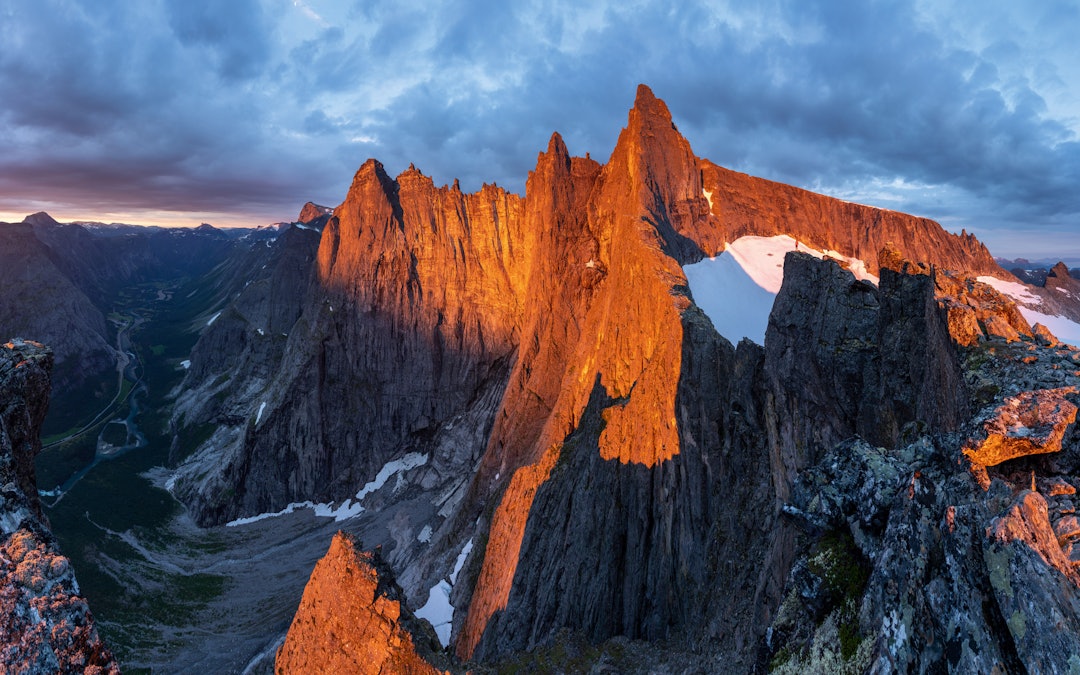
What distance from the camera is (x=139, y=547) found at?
8400 cm

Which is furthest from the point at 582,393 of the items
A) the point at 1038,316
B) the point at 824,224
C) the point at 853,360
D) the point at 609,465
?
the point at 824,224

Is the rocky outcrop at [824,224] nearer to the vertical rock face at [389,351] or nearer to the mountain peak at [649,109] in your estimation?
the mountain peak at [649,109]

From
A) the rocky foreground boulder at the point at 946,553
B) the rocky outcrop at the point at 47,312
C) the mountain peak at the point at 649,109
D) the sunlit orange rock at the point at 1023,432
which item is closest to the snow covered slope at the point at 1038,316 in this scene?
the mountain peak at the point at 649,109

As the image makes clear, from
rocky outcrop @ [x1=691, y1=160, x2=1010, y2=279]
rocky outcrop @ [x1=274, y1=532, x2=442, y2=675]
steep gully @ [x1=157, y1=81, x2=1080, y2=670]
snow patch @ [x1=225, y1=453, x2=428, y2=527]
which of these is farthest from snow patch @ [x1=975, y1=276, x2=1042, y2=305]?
snow patch @ [x1=225, y1=453, x2=428, y2=527]

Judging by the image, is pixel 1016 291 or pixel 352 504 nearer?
pixel 1016 291

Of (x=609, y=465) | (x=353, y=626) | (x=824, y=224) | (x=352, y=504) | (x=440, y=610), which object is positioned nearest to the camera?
(x=353, y=626)

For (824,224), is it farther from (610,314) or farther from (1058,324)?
(610,314)

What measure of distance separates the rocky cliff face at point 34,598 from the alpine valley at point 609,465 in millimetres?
69

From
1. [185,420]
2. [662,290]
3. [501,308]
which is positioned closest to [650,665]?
[662,290]

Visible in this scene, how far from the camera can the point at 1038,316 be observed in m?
46.8

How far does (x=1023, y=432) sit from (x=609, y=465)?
2579cm

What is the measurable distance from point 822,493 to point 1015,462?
115 inches

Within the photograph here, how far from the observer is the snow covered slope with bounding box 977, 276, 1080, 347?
136 feet

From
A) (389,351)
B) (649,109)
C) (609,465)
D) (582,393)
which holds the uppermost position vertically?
(649,109)
